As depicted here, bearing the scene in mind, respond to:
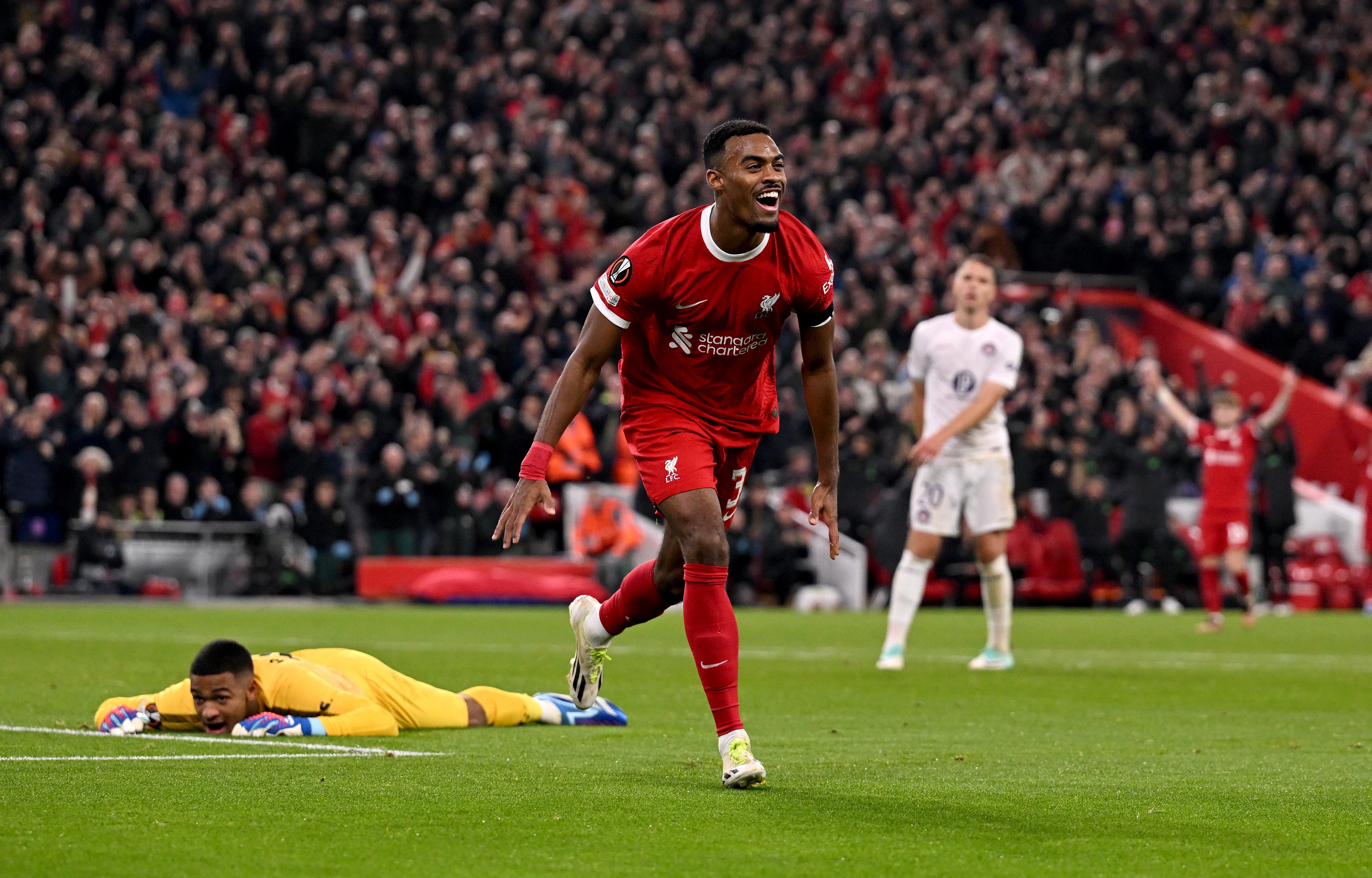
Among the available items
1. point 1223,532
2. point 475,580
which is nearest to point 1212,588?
point 1223,532

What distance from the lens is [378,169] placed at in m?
27.1

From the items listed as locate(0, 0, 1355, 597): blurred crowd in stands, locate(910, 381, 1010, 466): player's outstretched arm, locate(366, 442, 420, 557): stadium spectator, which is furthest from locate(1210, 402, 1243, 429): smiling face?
locate(366, 442, 420, 557): stadium spectator

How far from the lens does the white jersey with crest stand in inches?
499

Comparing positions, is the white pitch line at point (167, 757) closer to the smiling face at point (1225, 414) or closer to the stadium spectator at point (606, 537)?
the smiling face at point (1225, 414)

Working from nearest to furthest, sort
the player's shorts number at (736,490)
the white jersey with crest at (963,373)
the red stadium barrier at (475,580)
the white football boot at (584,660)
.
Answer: the player's shorts number at (736,490)
the white football boot at (584,660)
the white jersey with crest at (963,373)
the red stadium barrier at (475,580)

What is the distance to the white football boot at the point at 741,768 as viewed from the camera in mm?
6305

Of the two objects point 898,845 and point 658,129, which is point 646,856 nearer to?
point 898,845

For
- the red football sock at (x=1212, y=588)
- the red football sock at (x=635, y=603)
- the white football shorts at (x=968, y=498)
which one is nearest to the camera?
the red football sock at (x=635, y=603)

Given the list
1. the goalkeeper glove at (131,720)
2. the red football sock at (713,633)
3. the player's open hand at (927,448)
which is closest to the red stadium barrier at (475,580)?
the player's open hand at (927,448)

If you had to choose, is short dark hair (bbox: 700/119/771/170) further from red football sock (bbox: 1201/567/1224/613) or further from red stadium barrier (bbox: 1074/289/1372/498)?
red stadium barrier (bbox: 1074/289/1372/498)

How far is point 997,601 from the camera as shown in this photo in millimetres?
12828

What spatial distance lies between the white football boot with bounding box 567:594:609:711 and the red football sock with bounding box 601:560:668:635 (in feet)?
0.33

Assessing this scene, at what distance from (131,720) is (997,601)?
666 cm

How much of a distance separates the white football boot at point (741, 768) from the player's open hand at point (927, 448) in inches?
226
